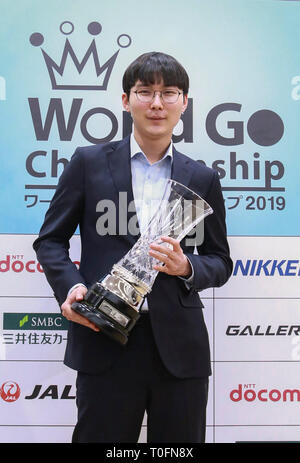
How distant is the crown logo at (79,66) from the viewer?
82.7 inches

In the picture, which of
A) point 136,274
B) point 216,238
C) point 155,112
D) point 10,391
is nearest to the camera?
point 136,274

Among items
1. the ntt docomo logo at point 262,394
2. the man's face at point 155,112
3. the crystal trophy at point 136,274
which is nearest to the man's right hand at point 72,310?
the crystal trophy at point 136,274

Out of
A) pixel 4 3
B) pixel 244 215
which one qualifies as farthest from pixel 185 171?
pixel 4 3

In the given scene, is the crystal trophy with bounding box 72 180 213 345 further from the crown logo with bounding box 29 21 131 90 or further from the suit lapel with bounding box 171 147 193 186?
the crown logo with bounding box 29 21 131 90

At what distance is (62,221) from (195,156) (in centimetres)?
87

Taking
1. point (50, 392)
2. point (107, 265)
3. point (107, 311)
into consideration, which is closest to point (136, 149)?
point (107, 265)

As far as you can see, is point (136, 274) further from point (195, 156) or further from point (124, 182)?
point (195, 156)

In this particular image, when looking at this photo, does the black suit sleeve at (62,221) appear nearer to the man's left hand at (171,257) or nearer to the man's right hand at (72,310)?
the man's right hand at (72,310)

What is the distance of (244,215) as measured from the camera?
214 cm

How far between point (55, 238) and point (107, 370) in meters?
0.46

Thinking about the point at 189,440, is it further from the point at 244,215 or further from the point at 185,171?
A: the point at 244,215

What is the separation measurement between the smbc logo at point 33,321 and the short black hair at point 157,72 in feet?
3.69

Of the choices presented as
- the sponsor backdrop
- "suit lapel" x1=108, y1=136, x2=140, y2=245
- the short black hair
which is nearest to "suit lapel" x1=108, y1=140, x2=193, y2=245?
"suit lapel" x1=108, y1=136, x2=140, y2=245

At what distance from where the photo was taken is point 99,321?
1.27 m
